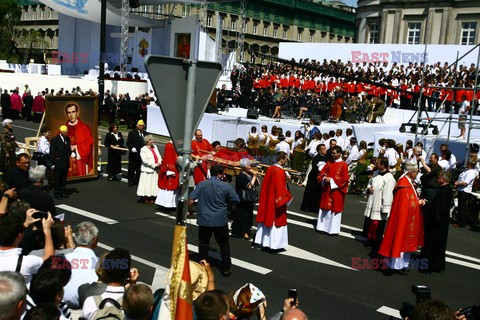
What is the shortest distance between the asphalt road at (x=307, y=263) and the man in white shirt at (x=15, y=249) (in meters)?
2.17

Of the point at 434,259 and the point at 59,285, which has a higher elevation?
the point at 59,285

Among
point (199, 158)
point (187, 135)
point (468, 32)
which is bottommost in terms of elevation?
point (199, 158)

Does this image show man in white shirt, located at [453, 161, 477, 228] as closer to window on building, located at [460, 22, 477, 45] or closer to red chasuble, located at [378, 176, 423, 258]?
red chasuble, located at [378, 176, 423, 258]

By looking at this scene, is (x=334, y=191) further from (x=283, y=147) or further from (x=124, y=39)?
(x=124, y=39)

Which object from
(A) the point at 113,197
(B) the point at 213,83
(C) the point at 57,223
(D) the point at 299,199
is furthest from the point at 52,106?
(B) the point at 213,83

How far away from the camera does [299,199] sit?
14211 mm

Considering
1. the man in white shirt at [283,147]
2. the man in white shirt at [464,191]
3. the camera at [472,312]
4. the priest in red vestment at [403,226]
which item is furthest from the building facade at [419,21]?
the camera at [472,312]

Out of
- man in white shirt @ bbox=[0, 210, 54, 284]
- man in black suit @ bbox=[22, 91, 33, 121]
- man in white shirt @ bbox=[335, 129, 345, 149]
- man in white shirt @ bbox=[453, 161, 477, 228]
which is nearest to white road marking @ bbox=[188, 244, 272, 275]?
man in white shirt @ bbox=[0, 210, 54, 284]

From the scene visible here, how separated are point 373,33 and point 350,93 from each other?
27600 mm

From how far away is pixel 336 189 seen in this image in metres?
10.5

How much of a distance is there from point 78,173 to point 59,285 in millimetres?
10831

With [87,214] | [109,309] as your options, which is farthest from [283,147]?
[109,309]

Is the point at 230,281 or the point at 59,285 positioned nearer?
the point at 59,285

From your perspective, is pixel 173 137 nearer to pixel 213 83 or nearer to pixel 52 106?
pixel 213 83
